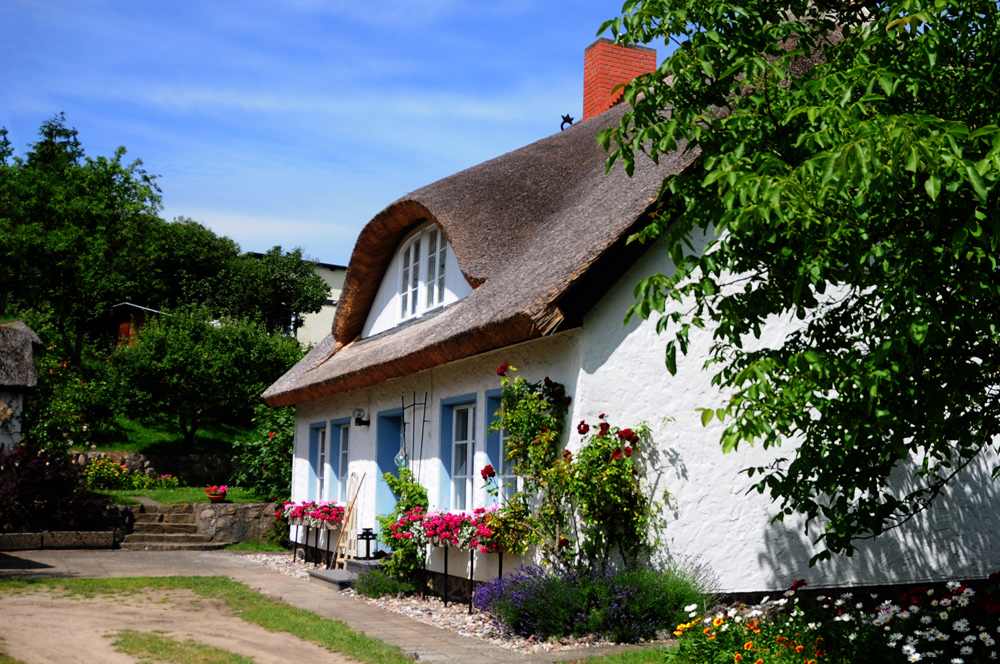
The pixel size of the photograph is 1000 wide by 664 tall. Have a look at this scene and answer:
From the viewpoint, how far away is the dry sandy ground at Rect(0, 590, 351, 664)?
6.40 m

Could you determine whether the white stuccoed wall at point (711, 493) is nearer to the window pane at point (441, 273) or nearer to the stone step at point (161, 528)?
the window pane at point (441, 273)

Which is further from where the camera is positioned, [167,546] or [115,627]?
[167,546]

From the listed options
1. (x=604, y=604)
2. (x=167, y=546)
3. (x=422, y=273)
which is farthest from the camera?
(x=167, y=546)

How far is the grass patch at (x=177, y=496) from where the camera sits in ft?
59.5

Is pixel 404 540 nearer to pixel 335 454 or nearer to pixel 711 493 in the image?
pixel 711 493

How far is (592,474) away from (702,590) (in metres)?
1.24

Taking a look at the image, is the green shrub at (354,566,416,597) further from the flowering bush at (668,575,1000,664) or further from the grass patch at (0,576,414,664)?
the flowering bush at (668,575,1000,664)

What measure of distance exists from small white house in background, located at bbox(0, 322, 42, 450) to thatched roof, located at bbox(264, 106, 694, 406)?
4.96 m

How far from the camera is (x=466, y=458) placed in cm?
949

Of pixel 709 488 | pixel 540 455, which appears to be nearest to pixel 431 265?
pixel 540 455

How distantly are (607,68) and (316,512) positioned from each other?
8232 millimetres

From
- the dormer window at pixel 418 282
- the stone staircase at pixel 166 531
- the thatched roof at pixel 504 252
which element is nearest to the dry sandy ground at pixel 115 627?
the thatched roof at pixel 504 252

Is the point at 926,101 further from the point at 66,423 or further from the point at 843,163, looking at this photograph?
the point at 66,423

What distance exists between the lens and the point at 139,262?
3247 centimetres
